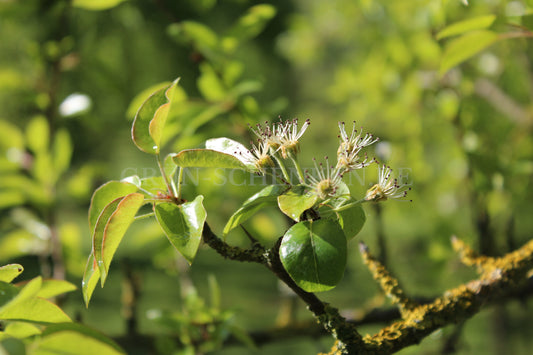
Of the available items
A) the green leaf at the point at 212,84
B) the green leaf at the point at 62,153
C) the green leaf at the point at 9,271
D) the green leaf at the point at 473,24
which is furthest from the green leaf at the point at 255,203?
the green leaf at the point at 62,153

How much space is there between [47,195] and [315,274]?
536 mm

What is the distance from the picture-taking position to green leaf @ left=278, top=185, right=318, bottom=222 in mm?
196

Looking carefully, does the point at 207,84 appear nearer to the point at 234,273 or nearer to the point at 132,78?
the point at 132,78

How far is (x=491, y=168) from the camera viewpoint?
0.46 m

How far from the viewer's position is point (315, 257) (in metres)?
0.19

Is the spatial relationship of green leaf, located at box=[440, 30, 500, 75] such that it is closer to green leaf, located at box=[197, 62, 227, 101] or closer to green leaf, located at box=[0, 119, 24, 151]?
green leaf, located at box=[197, 62, 227, 101]

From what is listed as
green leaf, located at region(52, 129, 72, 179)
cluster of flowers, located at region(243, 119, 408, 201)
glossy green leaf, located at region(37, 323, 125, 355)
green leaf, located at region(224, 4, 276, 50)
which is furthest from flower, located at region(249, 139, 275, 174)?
green leaf, located at region(52, 129, 72, 179)

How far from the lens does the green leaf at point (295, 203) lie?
20 cm

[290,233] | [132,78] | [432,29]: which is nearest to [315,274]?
[290,233]

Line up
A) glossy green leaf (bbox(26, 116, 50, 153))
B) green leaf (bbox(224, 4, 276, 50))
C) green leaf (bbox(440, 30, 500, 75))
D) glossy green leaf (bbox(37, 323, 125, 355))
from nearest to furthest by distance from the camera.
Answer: glossy green leaf (bbox(37, 323, 125, 355)) < green leaf (bbox(440, 30, 500, 75)) < green leaf (bbox(224, 4, 276, 50)) < glossy green leaf (bbox(26, 116, 50, 153))

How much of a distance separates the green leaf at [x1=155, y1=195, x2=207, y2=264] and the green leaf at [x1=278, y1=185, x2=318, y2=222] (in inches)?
1.5

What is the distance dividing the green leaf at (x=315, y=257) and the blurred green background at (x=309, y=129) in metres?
0.15

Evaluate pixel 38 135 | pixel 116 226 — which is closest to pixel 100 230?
pixel 116 226

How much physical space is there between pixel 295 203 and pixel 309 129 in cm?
57
